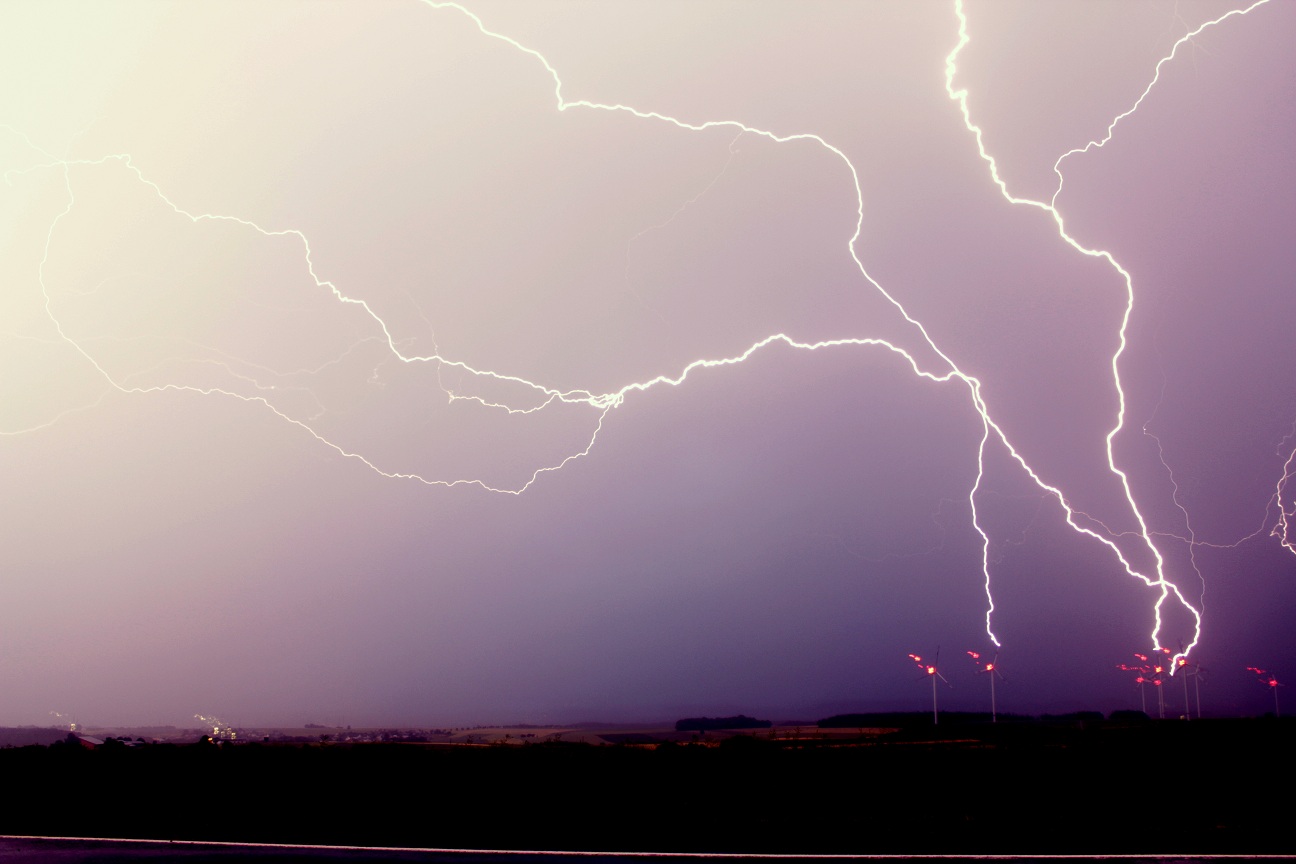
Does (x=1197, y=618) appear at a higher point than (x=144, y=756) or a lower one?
higher

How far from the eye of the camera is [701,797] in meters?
11.0

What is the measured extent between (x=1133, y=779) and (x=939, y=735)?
10.3m

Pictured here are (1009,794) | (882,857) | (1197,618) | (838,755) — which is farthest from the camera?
(1197,618)

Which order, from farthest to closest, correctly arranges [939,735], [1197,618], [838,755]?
1. [939,735]
2. [1197,618]
3. [838,755]

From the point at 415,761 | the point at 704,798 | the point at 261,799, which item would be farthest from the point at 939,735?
the point at 261,799

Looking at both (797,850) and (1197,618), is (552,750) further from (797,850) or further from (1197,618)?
(1197,618)

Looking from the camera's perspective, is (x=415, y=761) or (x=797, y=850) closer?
(x=797, y=850)

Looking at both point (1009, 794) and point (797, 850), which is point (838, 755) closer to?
point (1009, 794)

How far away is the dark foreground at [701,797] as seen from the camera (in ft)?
31.3

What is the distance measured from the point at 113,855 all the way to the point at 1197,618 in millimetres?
16864

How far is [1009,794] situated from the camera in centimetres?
1088

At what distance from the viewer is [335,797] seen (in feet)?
37.1

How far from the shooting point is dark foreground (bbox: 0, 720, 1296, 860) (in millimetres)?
9555

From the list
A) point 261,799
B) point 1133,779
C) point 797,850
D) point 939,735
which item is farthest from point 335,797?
point 939,735
